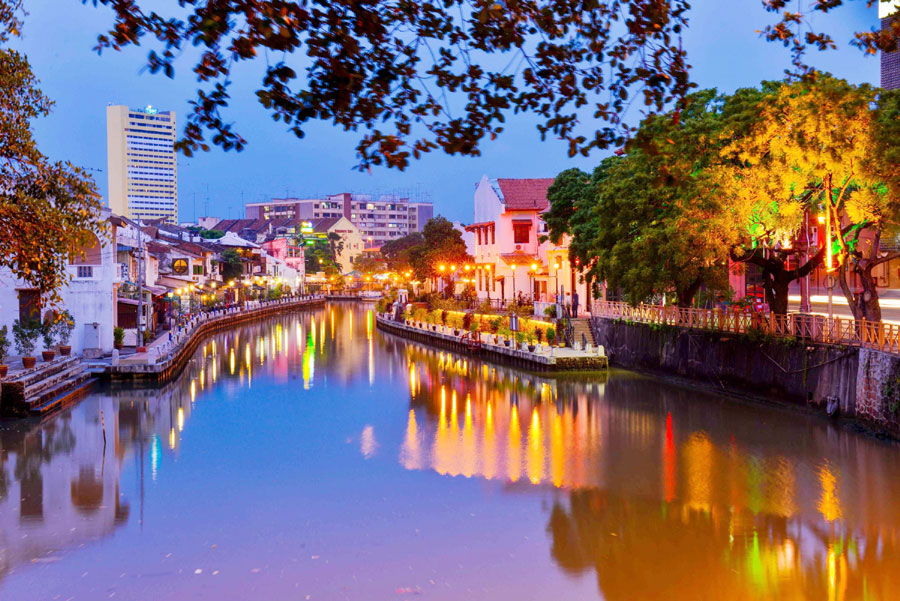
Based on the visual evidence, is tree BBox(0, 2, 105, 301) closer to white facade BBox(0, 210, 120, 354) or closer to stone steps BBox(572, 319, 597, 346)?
white facade BBox(0, 210, 120, 354)

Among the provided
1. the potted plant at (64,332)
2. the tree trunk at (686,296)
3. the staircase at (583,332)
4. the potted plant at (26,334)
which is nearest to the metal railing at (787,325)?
the tree trunk at (686,296)

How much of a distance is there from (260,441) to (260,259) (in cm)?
7128

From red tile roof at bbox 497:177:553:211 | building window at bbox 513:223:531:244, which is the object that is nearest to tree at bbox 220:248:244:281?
red tile roof at bbox 497:177:553:211

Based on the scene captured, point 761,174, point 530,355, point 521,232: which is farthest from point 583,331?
point 761,174

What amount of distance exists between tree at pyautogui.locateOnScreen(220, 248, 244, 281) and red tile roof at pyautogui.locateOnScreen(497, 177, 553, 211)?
1302 inches

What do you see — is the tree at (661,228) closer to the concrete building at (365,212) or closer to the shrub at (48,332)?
the shrub at (48,332)

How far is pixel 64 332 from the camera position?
3300 cm

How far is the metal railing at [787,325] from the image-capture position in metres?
20.1

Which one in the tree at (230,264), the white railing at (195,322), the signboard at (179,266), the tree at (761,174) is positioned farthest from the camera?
the tree at (230,264)

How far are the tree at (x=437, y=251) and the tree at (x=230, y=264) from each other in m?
21.2

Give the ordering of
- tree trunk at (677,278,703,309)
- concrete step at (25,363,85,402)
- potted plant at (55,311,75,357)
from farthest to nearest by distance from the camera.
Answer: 1. potted plant at (55,311,75,357)
2. tree trunk at (677,278,703,309)
3. concrete step at (25,363,85,402)

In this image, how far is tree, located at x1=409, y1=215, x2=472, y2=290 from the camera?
210 ft

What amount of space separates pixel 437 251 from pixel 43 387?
39826mm

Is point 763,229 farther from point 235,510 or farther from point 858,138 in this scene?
point 235,510
